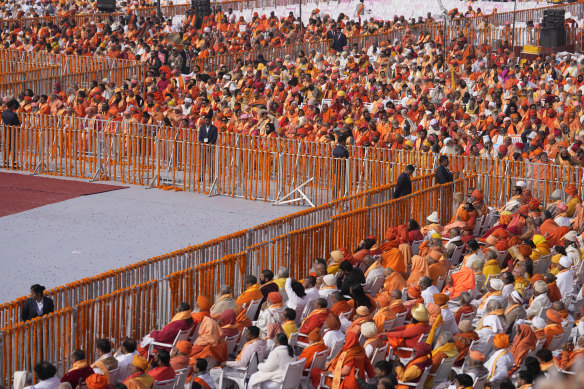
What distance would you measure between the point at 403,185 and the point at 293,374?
8440 mm

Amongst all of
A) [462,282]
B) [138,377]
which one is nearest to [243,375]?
[138,377]

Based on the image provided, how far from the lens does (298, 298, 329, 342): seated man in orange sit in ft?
44.7

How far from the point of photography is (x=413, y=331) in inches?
531

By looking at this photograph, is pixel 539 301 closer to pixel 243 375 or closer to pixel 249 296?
pixel 249 296

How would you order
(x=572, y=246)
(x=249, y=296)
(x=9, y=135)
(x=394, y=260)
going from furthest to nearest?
(x=9, y=135)
(x=572, y=246)
(x=394, y=260)
(x=249, y=296)

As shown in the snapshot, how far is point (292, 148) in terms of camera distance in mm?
23500

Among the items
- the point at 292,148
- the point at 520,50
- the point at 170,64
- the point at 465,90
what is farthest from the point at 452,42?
the point at 292,148

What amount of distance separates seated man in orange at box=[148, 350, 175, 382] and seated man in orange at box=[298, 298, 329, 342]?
2154 mm

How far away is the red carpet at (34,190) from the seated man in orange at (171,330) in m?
8.98

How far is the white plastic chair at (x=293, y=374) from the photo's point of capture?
40.5 feet

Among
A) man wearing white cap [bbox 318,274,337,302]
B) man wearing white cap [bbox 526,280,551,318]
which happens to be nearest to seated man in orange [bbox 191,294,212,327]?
man wearing white cap [bbox 318,274,337,302]

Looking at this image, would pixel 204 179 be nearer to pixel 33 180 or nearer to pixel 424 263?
pixel 33 180

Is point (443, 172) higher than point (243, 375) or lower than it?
higher

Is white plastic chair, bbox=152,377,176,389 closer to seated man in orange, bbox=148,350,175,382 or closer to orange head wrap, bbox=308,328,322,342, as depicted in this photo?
seated man in orange, bbox=148,350,175,382
